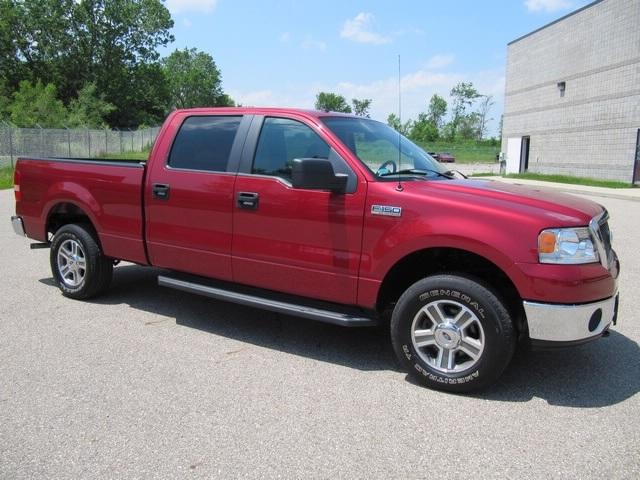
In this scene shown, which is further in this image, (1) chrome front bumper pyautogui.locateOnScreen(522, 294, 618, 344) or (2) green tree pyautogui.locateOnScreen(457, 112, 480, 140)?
(2) green tree pyautogui.locateOnScreen(457, 112, 480, 140)

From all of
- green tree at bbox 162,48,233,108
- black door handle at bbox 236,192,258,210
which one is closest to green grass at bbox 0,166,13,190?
black door handle at bbox 236,192,258,210

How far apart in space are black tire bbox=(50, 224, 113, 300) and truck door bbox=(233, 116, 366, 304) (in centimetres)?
188

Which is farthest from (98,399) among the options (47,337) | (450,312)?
(450,312)

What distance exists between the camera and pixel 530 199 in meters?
3.90

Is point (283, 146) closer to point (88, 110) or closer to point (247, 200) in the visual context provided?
point (247, 200)

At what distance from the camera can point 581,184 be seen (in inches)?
989

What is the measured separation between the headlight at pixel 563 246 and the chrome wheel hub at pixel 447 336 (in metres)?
0.62

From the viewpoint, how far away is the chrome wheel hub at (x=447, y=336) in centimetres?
383

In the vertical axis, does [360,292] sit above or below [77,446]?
above

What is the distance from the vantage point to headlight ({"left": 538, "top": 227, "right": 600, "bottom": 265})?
3553 millimetres

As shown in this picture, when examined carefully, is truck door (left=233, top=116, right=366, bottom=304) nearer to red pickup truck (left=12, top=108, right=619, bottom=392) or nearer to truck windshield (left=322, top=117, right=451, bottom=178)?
red pickup truck (left=12, top=108, right=619, bottom=392)

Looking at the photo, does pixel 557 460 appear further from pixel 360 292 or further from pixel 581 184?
pixel 581 184

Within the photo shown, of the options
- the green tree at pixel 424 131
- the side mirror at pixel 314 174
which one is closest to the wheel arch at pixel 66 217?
the side mirror at pixel 314 174

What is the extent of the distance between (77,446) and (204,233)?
213cm
